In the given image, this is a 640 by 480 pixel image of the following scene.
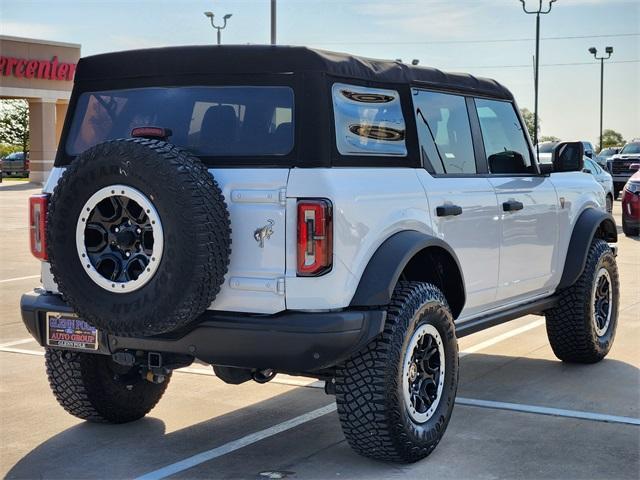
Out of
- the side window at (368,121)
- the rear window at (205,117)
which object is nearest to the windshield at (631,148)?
the side window at (368,121)

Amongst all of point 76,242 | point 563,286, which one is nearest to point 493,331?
point 563,286

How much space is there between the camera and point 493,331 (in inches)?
350

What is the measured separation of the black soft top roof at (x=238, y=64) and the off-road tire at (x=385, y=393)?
3.70 ft

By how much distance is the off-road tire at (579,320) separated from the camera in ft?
23.7

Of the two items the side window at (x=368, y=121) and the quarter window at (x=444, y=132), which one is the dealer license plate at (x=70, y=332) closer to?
the side window at (x=368, y=121)

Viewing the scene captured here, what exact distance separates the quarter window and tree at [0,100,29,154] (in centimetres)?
6832

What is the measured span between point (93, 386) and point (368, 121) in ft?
6.76

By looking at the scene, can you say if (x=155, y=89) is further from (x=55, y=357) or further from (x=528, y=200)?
(x=528, y=200)

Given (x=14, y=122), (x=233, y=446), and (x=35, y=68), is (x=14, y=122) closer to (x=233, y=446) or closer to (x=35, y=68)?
(x=35, y=68)

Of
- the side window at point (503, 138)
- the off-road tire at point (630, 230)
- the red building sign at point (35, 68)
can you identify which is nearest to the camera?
the side window at point (503, 138)

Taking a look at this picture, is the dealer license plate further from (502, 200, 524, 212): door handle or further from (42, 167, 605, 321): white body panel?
(502, 200, 524, 212): door handle

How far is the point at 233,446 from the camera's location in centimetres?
536

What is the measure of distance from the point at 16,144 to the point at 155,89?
241ft

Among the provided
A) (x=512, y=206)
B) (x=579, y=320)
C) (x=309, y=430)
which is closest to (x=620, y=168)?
(x=579, y=320)
